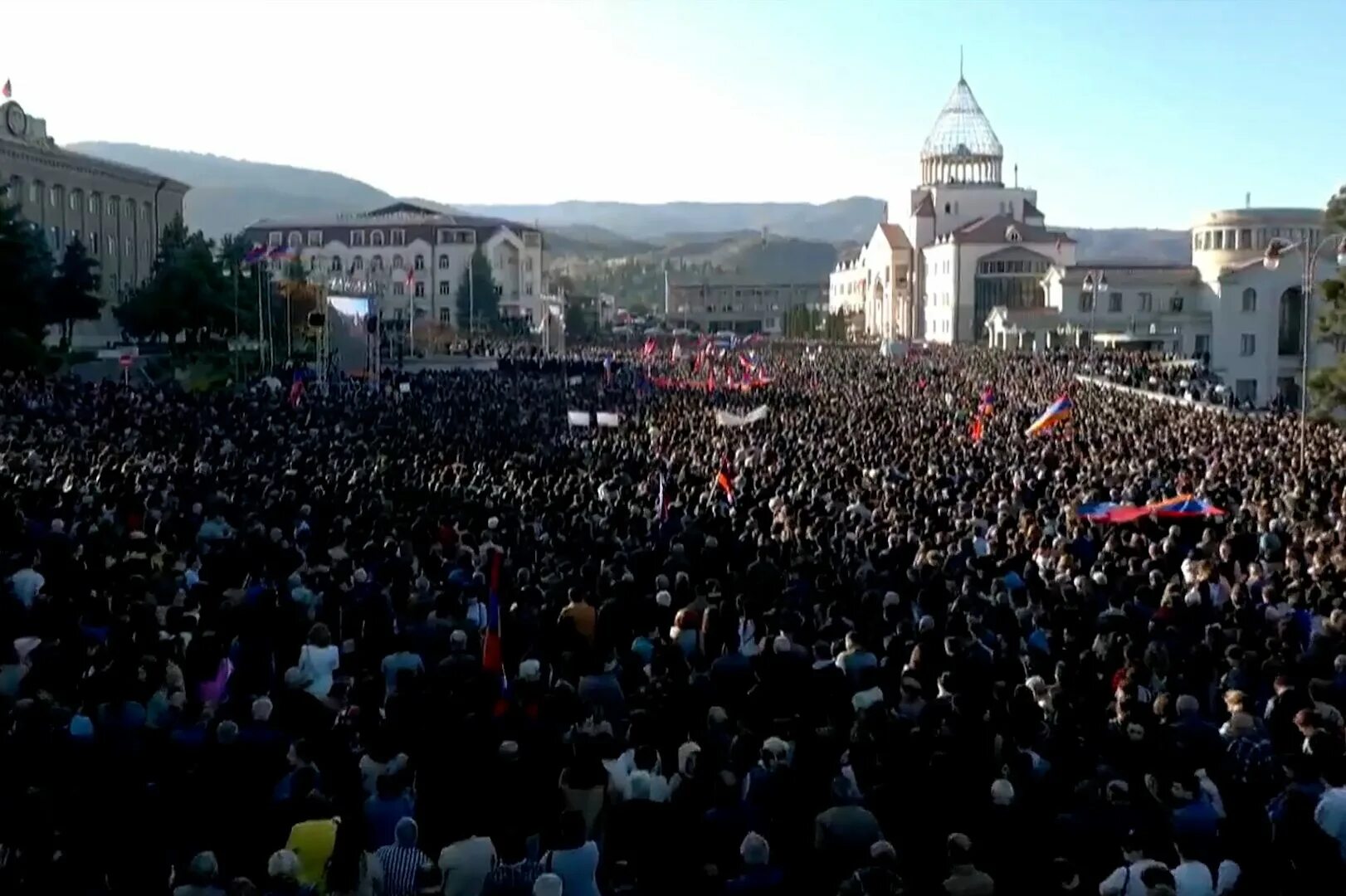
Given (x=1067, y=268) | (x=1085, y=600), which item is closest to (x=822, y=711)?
(x=1085, y=600)

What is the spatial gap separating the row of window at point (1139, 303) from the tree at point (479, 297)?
37650mm

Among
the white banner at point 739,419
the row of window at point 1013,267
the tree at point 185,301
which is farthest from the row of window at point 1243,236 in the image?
the white banner at point 739,419

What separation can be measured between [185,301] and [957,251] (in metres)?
54.2

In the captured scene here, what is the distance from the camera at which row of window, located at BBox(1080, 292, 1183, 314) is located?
7344cm

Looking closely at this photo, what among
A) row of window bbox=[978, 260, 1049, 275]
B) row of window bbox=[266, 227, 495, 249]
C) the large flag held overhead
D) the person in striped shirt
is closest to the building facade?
row of window bbox=[978, 260, 1049, 275]

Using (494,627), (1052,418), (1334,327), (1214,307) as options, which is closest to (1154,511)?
(494,627)

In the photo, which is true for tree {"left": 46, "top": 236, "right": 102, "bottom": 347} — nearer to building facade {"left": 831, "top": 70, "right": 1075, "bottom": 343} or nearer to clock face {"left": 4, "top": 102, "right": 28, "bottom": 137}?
clock face {"left": 4, "top": 102, "right": 28, "bottom": 137}

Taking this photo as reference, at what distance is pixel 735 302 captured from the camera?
145 m

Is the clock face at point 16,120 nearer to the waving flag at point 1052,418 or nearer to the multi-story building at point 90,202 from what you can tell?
the multi-story building at point 90,202

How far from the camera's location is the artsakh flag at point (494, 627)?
9875mm

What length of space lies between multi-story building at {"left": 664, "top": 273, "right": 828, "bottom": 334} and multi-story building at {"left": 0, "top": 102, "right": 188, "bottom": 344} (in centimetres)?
7470

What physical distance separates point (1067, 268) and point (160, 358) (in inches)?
1960

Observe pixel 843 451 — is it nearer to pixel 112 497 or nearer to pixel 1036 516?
pixel 1036 516

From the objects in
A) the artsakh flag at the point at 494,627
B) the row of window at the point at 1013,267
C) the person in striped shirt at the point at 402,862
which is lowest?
the person in striped shirt at the point at 402,862
